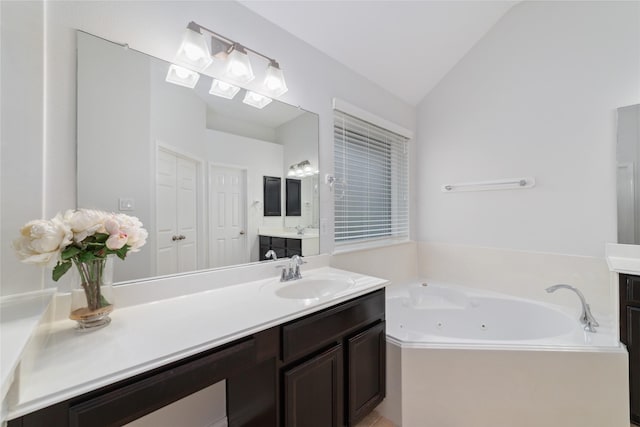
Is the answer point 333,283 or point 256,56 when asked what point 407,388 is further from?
point 256,56

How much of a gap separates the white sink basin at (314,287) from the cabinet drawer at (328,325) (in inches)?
6.4

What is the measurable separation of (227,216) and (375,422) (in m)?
1.58

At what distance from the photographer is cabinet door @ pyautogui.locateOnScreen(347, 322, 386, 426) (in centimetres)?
135

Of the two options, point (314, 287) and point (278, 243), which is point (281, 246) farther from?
point (314, 287)

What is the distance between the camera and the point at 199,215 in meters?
1.38

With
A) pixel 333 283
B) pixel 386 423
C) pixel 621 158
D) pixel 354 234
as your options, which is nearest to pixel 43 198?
pixel 333 283

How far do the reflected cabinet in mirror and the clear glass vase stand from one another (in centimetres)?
306

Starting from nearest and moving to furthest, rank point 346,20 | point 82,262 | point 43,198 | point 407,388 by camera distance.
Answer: point 82,262
point 43,198
point 407,388
point 346,20

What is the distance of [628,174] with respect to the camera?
5.94ft

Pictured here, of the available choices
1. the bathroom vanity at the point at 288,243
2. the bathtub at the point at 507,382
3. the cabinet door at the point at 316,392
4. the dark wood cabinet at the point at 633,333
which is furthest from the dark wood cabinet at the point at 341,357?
the dark wood cabinet at the point at 633,333

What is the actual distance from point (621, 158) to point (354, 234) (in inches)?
78.4

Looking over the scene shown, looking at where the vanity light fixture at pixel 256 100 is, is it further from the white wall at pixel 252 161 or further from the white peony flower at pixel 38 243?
the white peony flower at pixel 38 243

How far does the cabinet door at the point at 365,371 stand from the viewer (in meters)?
1.35

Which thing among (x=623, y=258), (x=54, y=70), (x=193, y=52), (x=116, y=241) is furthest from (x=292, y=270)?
(x=623, y=258)
